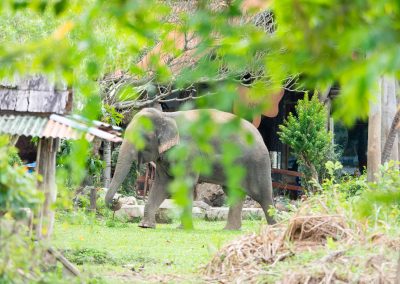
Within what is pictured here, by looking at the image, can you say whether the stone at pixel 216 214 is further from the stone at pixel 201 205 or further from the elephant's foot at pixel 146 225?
the elephant's foot at pixel 146 225

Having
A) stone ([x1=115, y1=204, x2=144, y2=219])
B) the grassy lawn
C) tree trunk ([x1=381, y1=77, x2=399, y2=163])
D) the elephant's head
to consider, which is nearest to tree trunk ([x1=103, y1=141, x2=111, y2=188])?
stone ([x1=115, y1=204, x2=144, y2=219])

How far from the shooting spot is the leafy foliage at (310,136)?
70.9 feet

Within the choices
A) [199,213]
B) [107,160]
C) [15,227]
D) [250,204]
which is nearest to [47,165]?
[15,227]

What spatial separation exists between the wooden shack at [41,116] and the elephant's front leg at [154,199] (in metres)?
7.25

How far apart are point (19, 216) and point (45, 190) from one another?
127 inches

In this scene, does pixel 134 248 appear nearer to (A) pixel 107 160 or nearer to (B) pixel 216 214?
(B) pixel 216 214

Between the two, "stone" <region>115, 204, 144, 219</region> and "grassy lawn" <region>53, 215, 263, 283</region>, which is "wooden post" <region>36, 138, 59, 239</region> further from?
"stone" <region>115, 204, 144, 219</region>

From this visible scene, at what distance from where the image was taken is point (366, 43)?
2.74 metres

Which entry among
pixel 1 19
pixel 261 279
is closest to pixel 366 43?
pixel 261 279

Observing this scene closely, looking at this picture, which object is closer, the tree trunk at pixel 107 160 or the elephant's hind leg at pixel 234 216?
the elephant's hind leg at pixel 234 216

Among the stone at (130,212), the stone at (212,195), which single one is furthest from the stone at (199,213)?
the stone at (212,195)

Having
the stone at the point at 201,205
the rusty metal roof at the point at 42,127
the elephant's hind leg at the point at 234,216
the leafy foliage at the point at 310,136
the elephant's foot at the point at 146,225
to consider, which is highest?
the leafy foliage at the point at 310,136

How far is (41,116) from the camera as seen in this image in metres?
9.43

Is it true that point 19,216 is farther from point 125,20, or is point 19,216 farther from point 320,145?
point 320,145
